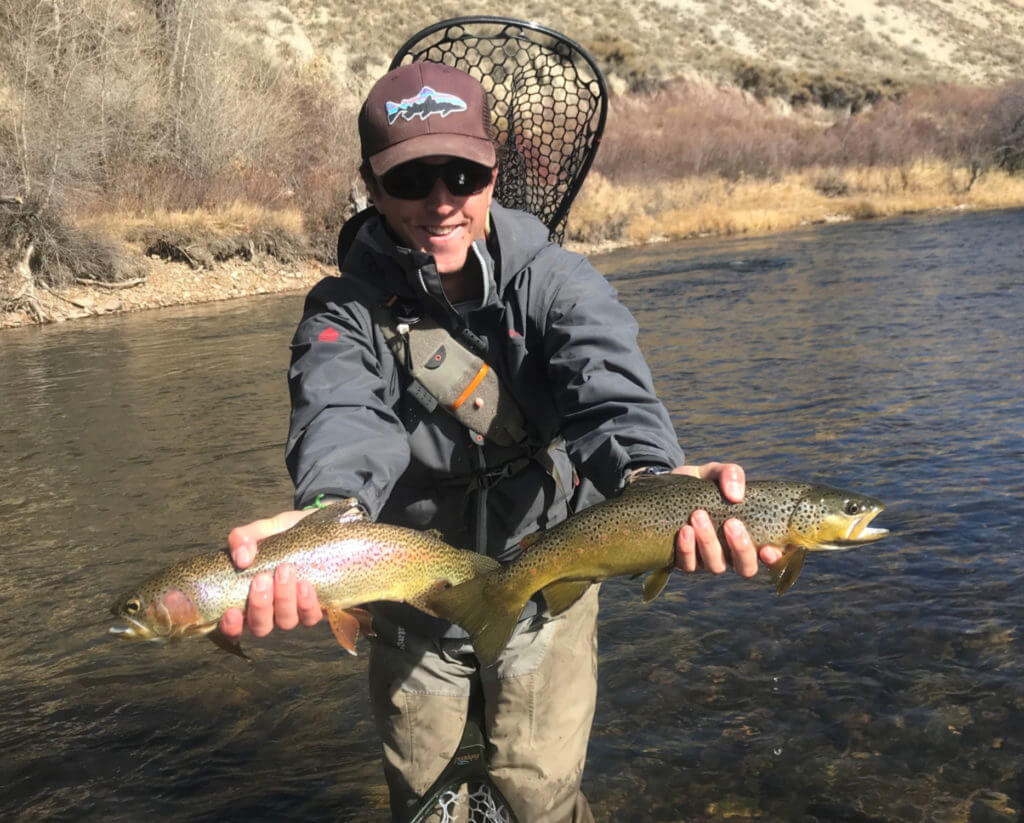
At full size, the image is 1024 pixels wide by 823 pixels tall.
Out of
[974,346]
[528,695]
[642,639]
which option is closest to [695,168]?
[974,346]

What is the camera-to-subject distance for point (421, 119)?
3055mm

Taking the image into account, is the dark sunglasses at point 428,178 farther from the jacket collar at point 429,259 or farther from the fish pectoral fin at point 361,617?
the fish pectoral fin at point 361,617

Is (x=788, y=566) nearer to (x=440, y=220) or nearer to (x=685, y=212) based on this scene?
(x=440, y=220)

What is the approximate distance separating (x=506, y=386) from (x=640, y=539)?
31.3 inches

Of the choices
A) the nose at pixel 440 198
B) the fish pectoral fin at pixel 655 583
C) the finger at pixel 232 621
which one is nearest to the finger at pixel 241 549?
the finger at pixel 232 621

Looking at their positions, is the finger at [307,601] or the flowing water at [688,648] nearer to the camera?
the finger at [307,601]

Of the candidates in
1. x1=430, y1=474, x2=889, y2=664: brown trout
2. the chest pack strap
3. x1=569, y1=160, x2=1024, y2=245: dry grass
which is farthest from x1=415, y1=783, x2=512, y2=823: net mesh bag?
x1=569, y1=160, x2=1024, y2=245: dry grass

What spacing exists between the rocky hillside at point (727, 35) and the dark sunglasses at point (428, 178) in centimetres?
3962

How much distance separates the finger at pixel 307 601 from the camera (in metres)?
2.60

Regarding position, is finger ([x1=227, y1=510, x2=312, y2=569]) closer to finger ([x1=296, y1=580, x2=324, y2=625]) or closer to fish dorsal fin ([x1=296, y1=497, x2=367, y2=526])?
fish dorsal fin ([x1=296, y1=497, x2=367, y2=526])

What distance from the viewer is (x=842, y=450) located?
8.77 metres

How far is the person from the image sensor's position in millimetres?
2938

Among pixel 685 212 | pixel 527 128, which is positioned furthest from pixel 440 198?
pixel 685 212

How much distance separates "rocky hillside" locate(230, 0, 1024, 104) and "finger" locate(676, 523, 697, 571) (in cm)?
4054
